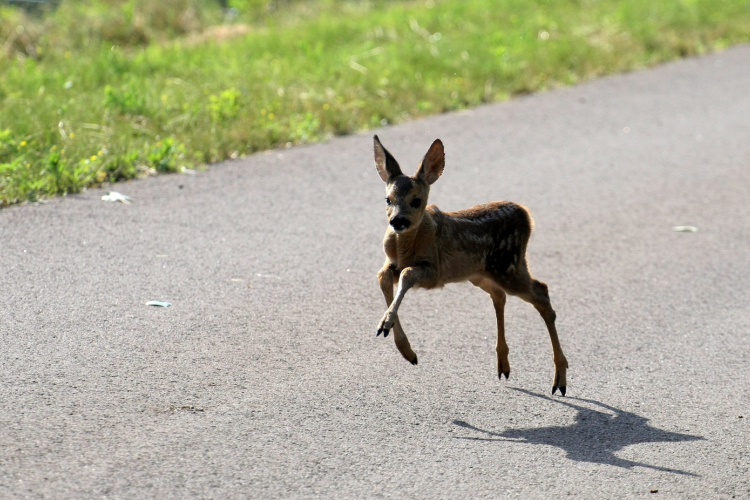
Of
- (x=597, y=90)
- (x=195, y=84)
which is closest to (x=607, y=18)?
(x=597, y=90)

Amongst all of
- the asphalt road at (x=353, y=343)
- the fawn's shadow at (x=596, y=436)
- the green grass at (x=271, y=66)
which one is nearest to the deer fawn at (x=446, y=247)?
the fawn's shadow at (x=596, y=436)

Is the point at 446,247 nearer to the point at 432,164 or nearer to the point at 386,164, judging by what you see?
the point at 432,164

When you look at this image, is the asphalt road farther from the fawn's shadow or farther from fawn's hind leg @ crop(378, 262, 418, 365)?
fawn's hind leg @ crop(378, 262, 418, 365)

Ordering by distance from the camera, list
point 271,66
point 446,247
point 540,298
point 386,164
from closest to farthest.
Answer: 1. point 386,164
2. point 446,247
3. point 540,298
4. point 271,66

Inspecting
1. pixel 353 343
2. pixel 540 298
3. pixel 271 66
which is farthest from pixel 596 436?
pixel 271 66

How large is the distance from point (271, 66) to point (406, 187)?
6.94 metres

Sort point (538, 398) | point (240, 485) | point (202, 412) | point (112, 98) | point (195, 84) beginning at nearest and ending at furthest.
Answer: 1. point (240, 485)
2. point (202, 412)
3. point (538, 398)
4. point (112, 98)
5. point (195, 84)

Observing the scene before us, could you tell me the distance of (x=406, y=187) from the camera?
5035 mm

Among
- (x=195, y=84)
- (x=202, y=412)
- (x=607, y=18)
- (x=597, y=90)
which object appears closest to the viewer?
(x=202, y=412)

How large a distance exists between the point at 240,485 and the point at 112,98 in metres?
6.15

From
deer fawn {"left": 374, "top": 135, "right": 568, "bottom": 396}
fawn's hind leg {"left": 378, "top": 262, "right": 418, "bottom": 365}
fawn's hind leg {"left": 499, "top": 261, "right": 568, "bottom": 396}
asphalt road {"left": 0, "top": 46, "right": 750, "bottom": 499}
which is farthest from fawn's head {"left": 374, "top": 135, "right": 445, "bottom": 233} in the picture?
asphalt road {"left": 0, "top": 46, "right": 750, "bottom": 499}

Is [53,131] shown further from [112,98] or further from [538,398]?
[538,398]

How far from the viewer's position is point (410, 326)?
641 centimetres

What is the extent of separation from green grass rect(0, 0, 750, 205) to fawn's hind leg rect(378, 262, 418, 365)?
3.74 meters
